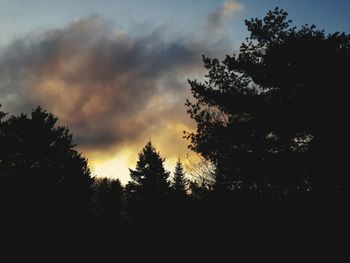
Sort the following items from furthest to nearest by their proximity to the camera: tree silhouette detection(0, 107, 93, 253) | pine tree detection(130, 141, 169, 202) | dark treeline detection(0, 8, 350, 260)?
pine tree detection(130, 141, 169, 202) → tree silhouette detection(0, 107, 93, 253) → dark treeline detection(0, 8, 350, 260)

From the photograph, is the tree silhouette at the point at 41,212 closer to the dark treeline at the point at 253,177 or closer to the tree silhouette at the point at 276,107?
the dark treeline at the point at 253,177

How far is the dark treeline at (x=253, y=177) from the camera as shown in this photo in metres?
13.3

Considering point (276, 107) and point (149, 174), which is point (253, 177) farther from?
point (149, 174)

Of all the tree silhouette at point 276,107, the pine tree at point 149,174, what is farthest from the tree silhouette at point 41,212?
the pine tree at point 149,174

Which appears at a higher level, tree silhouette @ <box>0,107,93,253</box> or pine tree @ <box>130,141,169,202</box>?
pine tree @ <box>130,141,169,202</box>

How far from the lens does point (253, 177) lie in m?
15.9

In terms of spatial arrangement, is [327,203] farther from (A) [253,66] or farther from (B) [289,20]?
(B) [289,20]

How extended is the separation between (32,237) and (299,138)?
1217cm

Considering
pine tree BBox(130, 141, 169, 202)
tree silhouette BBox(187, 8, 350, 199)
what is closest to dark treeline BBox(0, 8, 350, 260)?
tree silhouette BBox(187, 8, 350, 199)

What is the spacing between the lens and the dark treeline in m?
13.3

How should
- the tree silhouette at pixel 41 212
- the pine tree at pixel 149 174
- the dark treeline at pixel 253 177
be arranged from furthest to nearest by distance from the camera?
1. the pine tree at pixel 149 174
2. the tree silhouette at pixel 41 212
3. the dark treeline at pixel 253 177

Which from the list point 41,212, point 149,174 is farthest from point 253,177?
point 149,174

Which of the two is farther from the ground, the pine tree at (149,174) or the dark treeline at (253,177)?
the pine tree at (149,174)

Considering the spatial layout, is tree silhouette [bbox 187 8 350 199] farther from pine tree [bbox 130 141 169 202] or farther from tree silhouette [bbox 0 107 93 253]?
pine tree [bbox 130 141 169 202]
